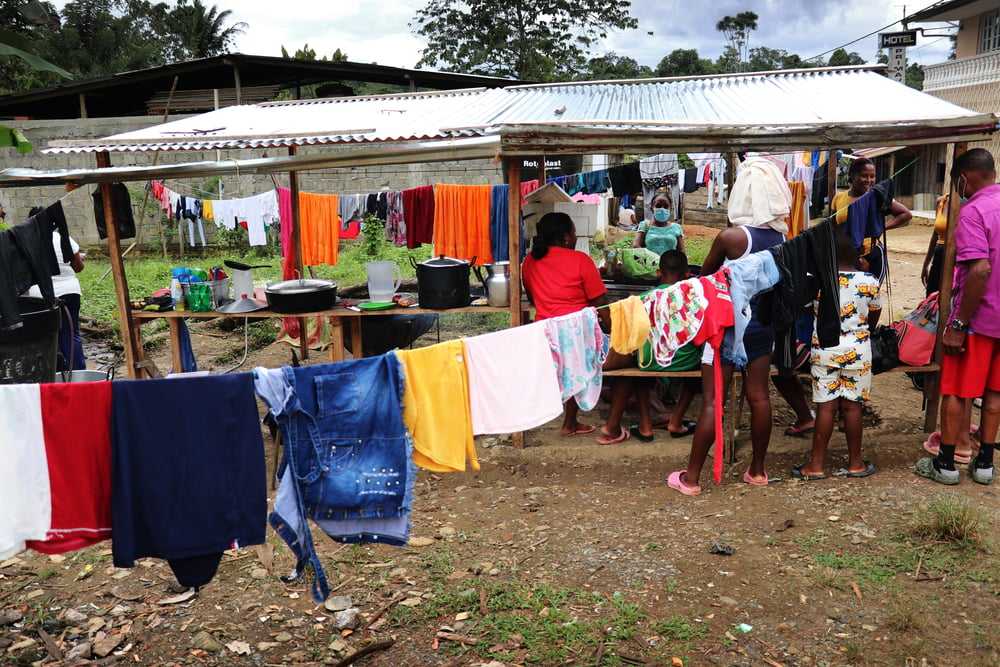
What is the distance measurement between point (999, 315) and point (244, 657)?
4848mm

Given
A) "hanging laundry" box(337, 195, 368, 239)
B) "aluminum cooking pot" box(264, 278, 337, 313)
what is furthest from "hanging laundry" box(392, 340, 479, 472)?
"hanging laundry" box(337, 195, 368, 239)

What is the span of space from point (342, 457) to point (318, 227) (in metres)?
5.10

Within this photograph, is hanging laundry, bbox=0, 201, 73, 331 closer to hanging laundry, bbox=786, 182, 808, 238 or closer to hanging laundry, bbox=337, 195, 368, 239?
hanging laundry, bbox=337, 195, 368, 239

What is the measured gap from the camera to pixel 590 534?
4.65 m

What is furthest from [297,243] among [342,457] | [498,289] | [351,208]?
[342,457]

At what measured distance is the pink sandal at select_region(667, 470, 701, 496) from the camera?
5.10 metres

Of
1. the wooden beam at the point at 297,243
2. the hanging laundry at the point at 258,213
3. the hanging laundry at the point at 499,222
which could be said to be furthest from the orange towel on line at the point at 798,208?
the hanging laundry at the point at 258,213

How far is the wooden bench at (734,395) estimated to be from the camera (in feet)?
18.0

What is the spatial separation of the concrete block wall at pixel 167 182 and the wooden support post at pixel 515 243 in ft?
28.6

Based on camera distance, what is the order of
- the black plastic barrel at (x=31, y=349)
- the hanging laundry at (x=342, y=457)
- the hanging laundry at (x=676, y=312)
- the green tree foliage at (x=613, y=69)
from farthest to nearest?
the green tree foliage at (x=613, y=69) → the black plastic barrel at (x=31, y=349) → the hanging laundry at (x=676, y=312) → the hanging laundry at (x=342, y=457)

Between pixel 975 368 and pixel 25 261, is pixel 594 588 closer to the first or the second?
pixel 975 368

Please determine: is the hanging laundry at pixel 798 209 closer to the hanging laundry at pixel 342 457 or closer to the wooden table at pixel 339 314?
the wooden table at pixel 339 314

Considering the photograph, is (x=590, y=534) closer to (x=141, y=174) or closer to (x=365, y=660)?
(x=365, y=660)

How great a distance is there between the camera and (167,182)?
14.5 meters
